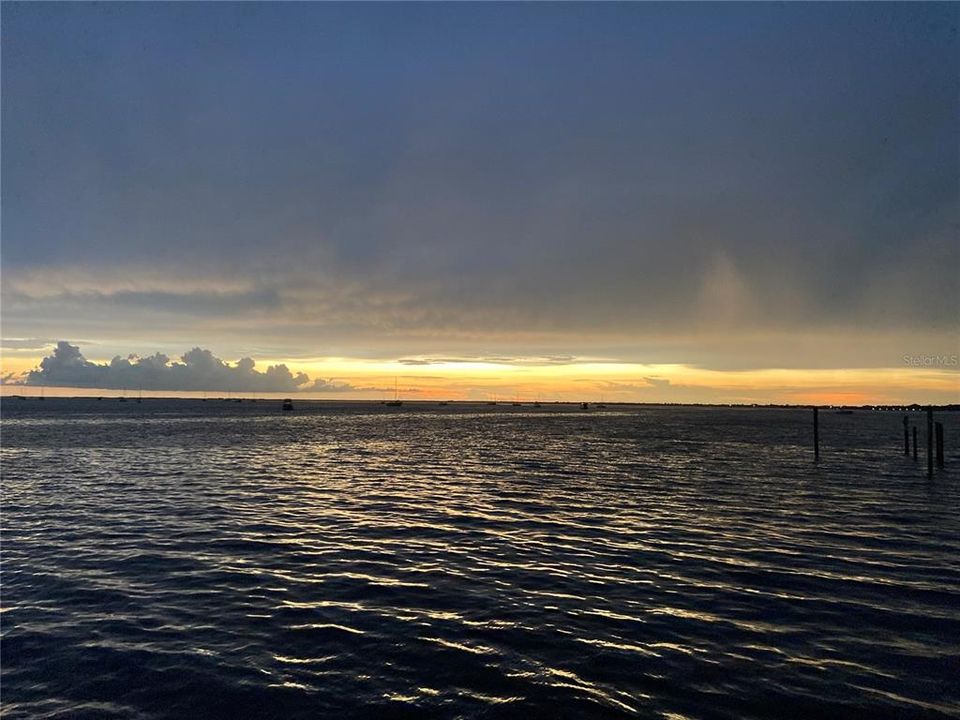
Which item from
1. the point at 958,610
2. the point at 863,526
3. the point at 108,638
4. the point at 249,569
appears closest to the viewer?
the point at 108,638

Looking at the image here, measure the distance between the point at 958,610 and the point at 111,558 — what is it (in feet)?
79.9

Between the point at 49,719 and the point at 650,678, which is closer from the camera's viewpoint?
the point at 49,719

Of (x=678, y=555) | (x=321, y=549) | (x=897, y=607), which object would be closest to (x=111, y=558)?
(x=321, y=549)

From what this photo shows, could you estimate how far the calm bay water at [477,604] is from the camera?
427 inches

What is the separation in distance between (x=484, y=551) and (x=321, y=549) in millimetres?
5650

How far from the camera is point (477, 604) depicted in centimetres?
1548

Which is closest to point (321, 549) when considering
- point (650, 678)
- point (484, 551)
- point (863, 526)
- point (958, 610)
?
point (484, 551)

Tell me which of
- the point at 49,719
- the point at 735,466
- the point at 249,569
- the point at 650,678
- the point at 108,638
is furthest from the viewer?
the point at 735,466

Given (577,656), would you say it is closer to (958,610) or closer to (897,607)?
(897,607)

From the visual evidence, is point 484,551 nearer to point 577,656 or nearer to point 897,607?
point 577,656

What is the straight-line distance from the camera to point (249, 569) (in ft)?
61.0

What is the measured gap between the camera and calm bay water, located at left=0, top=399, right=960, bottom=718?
35.6 feet

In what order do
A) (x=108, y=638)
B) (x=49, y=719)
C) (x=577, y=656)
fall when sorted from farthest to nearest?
(x=108, y=638), (x=577, y=656), (x=49, y=719)

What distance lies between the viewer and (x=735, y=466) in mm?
52188
